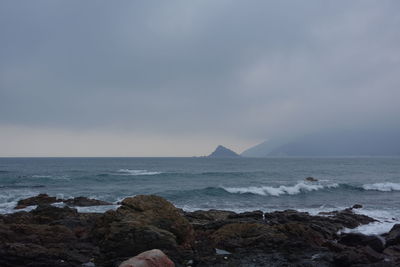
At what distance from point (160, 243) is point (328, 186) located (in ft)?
125

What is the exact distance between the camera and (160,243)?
11.6m

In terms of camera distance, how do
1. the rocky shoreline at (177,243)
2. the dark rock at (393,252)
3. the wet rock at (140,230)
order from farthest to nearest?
1. the dark rock at (393,252)
2. the wet rock at (140,230)
3. the rocky shoreline at (177,243)

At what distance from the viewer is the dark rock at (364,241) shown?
12930mm

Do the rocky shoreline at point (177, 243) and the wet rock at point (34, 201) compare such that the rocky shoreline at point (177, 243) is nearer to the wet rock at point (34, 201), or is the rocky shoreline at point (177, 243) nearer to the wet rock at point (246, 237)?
the wet rock at point (246, 237)

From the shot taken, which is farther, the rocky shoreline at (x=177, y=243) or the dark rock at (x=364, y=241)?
the dark rock at (x=364, y=241)

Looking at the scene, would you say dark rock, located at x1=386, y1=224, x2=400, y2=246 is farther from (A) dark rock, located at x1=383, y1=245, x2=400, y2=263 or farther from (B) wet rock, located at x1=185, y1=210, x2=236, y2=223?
(B) wet rock, located at x1=185, y1=210, x2=236, y2=223

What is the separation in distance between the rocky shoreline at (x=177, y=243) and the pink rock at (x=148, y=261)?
1.79 m

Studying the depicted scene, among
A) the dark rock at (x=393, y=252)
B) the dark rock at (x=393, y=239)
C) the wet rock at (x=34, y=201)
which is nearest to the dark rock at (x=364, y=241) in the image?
the dark rock at (x=393, y=252)

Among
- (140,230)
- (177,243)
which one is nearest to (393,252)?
(177,243)

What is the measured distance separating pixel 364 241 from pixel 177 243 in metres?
7.08

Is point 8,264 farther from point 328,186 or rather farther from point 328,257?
point 328,186

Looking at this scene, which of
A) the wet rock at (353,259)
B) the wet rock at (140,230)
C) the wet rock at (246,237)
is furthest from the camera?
the wet rock at (246,237)

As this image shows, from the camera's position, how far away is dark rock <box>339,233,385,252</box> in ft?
42.4

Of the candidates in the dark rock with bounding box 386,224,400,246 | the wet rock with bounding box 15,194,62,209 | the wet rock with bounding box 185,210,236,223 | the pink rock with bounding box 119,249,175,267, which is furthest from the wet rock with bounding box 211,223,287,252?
the wet rock with bounding box 15,194,62,209
